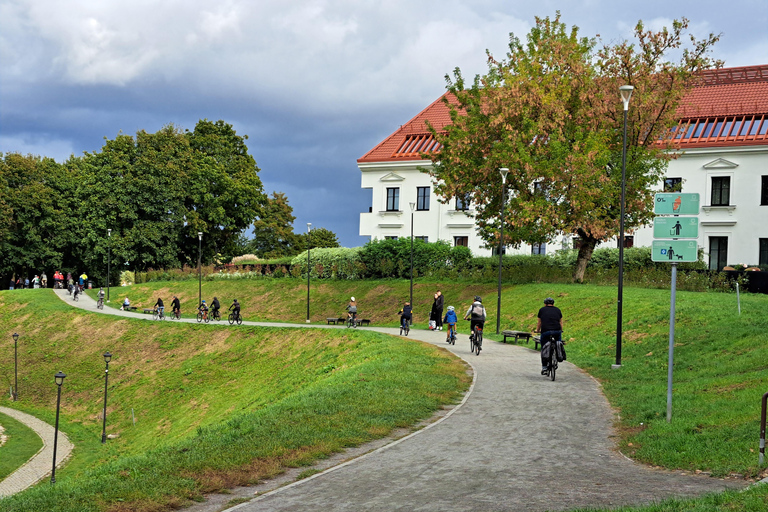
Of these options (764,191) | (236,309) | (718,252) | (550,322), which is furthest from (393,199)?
(550,322)

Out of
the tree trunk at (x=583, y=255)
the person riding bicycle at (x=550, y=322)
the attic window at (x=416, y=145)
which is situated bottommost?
the person riding bicycle at (x=550, y=322)

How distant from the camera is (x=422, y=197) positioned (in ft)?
186

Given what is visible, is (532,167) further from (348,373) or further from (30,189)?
(30,189)

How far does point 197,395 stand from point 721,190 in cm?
3488

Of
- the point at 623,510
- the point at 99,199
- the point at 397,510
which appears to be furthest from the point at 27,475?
the point at 99,199

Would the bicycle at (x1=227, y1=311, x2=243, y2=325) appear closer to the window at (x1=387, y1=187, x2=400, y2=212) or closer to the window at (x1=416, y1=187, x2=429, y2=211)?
the window at (x1=387, y1=187, x2=400, y2=212)

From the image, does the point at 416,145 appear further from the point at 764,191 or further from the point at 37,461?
the point at 37,461

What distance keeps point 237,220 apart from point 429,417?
64.5m

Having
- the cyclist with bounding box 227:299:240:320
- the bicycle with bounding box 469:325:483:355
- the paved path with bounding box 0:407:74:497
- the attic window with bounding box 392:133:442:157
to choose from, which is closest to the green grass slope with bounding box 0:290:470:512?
the paved path with bounding box 0:407:74:497

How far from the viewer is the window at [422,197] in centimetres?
5656

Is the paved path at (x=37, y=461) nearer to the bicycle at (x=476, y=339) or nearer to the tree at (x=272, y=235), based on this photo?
the bicycle at (x=476, y=339)

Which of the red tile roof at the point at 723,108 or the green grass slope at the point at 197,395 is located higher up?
the red tile roof at the point at 723,108

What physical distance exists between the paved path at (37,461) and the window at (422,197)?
3082 cm

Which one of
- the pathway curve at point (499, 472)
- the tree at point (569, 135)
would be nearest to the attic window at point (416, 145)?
the tree at point (569, 135)
